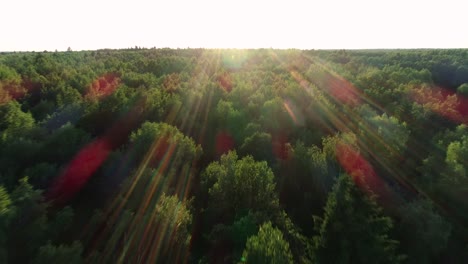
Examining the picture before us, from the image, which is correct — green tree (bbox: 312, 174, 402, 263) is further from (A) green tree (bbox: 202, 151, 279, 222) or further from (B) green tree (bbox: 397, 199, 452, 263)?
(B) green tree (bbox: 397, 199, 452, 263)

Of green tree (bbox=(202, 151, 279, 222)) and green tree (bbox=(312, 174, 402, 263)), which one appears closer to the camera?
green tree (bbox=(312, 174, 402, 263))

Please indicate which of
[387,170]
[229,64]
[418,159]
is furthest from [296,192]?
[229,64]

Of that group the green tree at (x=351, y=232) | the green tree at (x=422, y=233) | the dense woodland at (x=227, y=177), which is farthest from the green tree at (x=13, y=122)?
the green tree at (x=422, y=233)

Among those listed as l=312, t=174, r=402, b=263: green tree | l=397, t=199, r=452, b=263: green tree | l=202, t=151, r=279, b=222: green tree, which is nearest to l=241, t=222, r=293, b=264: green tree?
l=312, t=174, r=402, b=263: green tree

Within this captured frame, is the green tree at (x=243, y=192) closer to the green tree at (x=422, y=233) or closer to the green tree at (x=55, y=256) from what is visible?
the green tree at (x=422, y=233)

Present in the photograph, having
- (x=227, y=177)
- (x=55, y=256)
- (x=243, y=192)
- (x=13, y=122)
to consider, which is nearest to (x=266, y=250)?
(x=243, y=192)

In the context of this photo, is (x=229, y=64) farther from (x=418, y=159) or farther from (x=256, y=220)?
(x=256, y=220)
